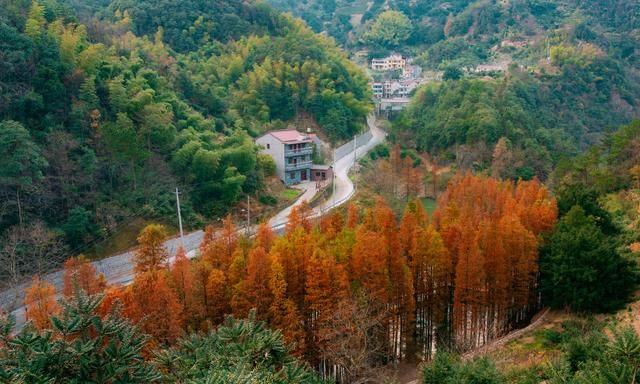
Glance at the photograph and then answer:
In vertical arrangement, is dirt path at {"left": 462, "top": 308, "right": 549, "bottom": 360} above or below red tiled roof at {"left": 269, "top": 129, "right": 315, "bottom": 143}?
below

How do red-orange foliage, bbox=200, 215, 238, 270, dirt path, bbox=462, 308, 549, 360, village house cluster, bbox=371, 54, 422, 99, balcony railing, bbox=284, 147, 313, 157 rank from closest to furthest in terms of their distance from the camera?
1. red-orange foliage, bbox=200, 215, 238, 270
2. dirt path, bbox=462, 308, 549, 360
3. balcony railing, bbox=284, 147, 313, 157
4. village house cluster, bbox=371, 54, 422, 99

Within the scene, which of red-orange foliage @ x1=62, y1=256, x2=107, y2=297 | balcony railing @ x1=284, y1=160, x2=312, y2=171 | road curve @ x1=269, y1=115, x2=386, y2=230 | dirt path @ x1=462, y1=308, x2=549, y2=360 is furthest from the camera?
balcony railing @ x1=284, y1=160, x2=312, y2=171

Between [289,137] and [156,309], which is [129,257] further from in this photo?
[289,137]

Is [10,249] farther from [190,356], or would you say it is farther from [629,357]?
[629,357]

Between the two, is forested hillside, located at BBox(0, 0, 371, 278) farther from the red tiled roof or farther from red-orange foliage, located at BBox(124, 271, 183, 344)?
red-orange foliage, located at BBox(124, 271, 183, 344)

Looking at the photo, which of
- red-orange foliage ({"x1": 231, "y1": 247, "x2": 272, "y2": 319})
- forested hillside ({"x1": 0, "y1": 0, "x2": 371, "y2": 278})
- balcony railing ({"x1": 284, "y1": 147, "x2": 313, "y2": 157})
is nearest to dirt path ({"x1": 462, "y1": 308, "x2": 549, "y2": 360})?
red-orange foliage ({"x1": 231, "y1": 247, "x2": 272, "y2": 319})

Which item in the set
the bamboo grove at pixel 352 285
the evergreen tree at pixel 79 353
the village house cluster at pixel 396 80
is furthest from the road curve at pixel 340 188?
the evergreen tree at pixel 79 353

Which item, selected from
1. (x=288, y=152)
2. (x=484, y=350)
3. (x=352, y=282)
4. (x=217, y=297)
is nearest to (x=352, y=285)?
(x=352, y=282)
